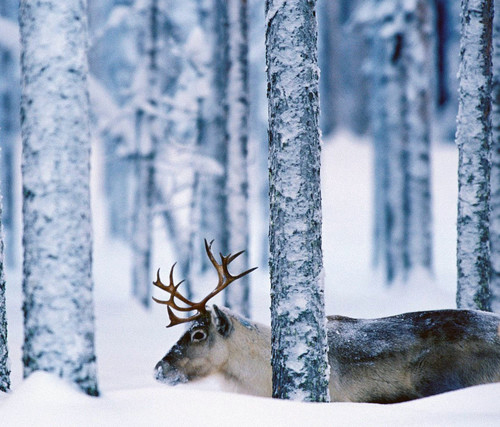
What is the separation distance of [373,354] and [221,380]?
150 cm

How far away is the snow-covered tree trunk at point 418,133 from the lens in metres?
14.0

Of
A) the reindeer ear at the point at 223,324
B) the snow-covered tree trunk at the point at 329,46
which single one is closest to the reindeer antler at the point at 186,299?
the reindeer ear at the point at 223,324

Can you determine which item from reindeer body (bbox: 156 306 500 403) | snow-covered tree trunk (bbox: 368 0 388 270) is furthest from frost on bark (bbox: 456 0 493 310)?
snow-covered tree trunk (bbox: 368 0 388 270)

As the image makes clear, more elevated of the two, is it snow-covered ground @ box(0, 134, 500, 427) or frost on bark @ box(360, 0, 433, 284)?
frost on bark @ box(360, 0, 433, 284)

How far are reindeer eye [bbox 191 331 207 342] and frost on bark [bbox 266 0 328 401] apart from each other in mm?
1669

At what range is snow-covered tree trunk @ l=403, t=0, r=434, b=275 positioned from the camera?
14.0 m

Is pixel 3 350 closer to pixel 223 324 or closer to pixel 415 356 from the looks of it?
pixel 223 324

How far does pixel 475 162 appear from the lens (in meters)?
6.67

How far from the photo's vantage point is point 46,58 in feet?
13.5

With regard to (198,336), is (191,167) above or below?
above

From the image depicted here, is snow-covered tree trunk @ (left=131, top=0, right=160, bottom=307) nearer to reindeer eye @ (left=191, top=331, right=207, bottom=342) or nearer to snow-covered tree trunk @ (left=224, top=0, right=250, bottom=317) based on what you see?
snow-covered tree trunk @ (left=224, top=0, right=250, bottom=317)

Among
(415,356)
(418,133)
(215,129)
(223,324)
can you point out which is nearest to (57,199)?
(223,324)

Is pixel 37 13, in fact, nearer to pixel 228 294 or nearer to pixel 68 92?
pixel 68 92

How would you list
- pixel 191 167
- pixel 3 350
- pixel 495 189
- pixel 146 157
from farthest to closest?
pixel 146 157 → pixel 191 167 → pixel 495 189 → pixel 3 350
